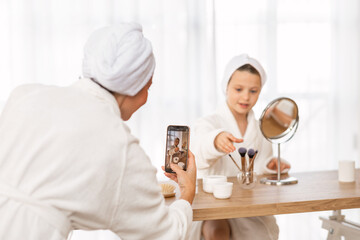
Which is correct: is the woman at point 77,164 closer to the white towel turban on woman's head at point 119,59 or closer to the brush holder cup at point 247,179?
the white towel turban on woman's head at point 119,59

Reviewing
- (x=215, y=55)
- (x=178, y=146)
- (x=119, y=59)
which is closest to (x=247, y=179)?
(x=178, y=146)

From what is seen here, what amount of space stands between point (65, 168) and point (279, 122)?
1.21 metres

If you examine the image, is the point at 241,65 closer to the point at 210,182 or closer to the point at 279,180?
the point at 279,180

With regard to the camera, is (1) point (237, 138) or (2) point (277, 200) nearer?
(2) point (277, 200)

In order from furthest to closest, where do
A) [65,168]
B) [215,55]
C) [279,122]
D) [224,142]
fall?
[215,55] < [279,122] < [224,142] < [65,168]

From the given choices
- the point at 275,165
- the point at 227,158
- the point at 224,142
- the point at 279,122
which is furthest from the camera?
the point at 227,158

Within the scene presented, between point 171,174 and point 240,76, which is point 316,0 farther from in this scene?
point 171,174

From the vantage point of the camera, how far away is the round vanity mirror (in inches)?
76.0

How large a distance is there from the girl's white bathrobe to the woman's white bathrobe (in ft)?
2.82

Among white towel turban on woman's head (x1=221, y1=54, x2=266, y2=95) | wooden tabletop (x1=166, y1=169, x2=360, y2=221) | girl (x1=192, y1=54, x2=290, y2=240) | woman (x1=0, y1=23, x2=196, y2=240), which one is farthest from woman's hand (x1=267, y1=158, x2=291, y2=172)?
woman (x1=0, y1=23, x2=196, y2=240)

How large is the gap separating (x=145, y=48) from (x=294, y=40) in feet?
8.81

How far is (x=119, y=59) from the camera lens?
3.73 ft

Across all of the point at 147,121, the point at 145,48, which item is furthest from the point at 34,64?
the point at 145,48

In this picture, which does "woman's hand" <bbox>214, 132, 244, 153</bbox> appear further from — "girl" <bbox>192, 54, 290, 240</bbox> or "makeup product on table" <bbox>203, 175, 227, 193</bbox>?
"makeup product on table" <bbox>203, 175, 227, 193</bbox>
